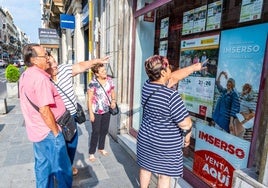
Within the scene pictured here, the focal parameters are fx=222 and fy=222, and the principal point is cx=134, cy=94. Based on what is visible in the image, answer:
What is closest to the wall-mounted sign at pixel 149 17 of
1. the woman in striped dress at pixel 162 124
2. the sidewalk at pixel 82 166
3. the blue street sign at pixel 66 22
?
the woman in striped dress at pixel 162 124

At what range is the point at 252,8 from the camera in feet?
7.00

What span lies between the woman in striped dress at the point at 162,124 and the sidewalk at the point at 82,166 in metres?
1.17

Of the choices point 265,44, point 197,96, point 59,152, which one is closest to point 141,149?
point 59,152

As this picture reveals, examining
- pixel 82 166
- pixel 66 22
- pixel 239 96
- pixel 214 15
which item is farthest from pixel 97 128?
pixel 66 22

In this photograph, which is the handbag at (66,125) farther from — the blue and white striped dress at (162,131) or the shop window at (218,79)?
the shop window at (218,79)

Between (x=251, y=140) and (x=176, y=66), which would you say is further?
(x=176, y=66)

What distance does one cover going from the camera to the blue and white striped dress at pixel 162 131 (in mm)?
1902

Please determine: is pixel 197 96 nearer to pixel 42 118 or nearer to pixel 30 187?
pixel 42 118

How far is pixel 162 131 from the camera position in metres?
2.01

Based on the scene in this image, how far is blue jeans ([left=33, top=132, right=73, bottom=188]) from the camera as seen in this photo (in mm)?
2396

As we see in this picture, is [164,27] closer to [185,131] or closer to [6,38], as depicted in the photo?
[185,131]

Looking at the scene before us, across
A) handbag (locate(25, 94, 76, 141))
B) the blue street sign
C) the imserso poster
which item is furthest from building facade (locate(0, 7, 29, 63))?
the imserso poster

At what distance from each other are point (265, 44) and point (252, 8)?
41 centimetres

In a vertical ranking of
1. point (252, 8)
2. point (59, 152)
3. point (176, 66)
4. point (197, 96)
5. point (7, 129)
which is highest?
point (252, 8)
